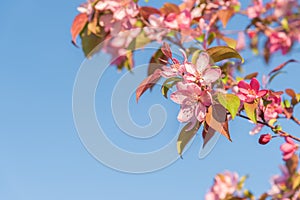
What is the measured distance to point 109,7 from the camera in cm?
153

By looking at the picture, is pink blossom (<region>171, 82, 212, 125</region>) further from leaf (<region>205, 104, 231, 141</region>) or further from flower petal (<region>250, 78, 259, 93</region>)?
flower petal (<region>250, 78, 259, 93</region>)

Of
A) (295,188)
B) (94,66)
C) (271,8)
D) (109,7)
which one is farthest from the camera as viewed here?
(271,8)

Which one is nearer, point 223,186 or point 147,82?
point 147,82

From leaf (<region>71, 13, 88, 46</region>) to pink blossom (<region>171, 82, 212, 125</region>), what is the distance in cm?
74

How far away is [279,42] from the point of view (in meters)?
2.15

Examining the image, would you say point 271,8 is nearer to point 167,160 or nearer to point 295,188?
point 295,188

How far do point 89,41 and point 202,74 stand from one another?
29.9 inches

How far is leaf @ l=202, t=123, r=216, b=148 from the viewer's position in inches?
36.7

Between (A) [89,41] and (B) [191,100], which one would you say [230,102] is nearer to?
(B) [191,100]

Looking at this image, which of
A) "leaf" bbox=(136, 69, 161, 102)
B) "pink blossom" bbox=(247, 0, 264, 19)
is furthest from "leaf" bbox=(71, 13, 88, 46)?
"pink blossom" bbox=(247, 0, 264, 19)

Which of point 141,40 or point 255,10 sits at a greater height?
point 255,10

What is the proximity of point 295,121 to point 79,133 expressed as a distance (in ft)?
2.51

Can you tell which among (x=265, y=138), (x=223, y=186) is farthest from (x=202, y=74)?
(x=223, y=186)

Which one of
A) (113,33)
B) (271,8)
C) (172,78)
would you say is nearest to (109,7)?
(113,33)
